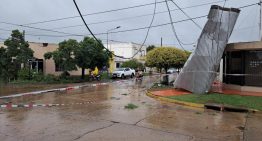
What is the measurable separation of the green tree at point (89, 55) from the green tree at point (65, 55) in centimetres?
67

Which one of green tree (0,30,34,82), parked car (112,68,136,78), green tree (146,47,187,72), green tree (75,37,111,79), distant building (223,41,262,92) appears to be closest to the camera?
distant building (223,41,262,92)

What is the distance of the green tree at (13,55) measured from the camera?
34.9 metres

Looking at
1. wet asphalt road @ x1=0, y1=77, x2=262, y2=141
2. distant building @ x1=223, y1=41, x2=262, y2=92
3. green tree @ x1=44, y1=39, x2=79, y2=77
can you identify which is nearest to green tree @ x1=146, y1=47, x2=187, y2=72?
distant building @ x1=223, y1=41, x2=262, y2=92

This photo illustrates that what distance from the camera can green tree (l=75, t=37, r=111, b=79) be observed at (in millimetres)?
37625

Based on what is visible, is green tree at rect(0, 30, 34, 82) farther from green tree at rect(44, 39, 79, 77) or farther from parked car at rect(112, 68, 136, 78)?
parked car at rect(112, 68, 136, 78)

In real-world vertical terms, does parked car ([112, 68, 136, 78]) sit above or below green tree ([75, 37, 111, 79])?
below

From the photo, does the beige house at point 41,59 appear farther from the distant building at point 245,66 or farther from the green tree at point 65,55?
the distant building at point 245,66

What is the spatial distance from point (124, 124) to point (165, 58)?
67.1ft

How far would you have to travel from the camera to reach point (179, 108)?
15.8m

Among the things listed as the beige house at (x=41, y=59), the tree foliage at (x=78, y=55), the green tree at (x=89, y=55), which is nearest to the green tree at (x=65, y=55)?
the tree foliage at (x=78, y=55)

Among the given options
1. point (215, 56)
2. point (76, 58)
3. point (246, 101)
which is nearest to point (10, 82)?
Answer: point (76, 58)

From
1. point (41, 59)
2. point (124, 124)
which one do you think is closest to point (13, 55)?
point (41, 59)

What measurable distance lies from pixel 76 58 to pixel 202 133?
A: 28964 mm

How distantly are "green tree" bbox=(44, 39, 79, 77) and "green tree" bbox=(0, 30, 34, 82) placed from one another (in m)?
2.36
